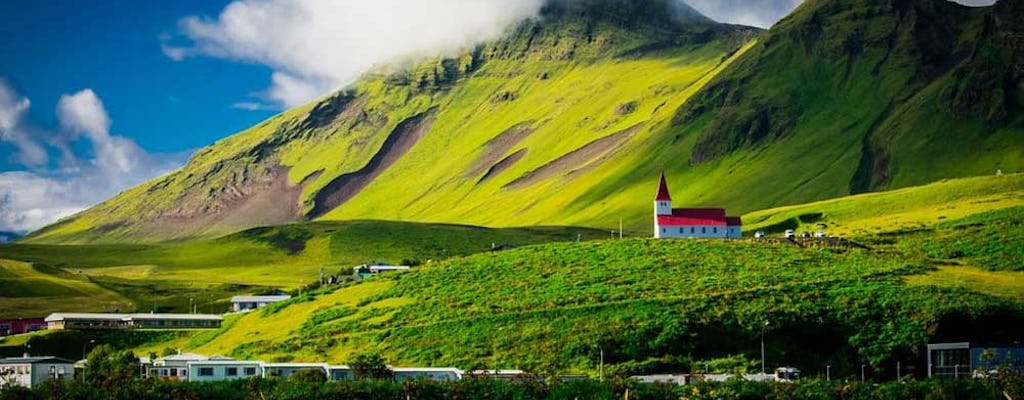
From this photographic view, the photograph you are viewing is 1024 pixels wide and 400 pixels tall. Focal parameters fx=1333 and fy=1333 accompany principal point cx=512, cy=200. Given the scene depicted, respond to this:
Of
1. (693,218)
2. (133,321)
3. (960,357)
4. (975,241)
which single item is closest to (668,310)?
(960,357)

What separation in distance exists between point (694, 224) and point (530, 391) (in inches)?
3464

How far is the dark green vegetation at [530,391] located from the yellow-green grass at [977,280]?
4526 centimetres

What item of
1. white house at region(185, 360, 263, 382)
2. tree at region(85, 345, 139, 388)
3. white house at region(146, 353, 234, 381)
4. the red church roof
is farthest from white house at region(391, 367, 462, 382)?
the red church roof

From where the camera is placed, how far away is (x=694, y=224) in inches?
6102

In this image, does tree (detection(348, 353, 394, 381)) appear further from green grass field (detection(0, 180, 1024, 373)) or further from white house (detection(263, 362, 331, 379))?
green grass field (detection(0, 180, 1024, 373))

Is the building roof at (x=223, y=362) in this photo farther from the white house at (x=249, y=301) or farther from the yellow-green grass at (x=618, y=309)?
the white house at (x=249, y=301)

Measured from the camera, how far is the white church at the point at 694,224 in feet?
508

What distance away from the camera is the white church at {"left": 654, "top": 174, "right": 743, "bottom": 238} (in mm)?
154750

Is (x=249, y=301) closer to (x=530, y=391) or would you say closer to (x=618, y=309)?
(x=618, y=309)

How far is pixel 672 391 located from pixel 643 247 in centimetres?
7213

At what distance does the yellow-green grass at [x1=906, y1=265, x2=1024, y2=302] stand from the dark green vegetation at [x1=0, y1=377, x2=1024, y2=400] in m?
45.3

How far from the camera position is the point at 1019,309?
104 metres

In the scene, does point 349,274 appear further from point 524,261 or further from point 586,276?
point 586,276

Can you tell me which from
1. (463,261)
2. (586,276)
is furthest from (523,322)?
(463,261)
